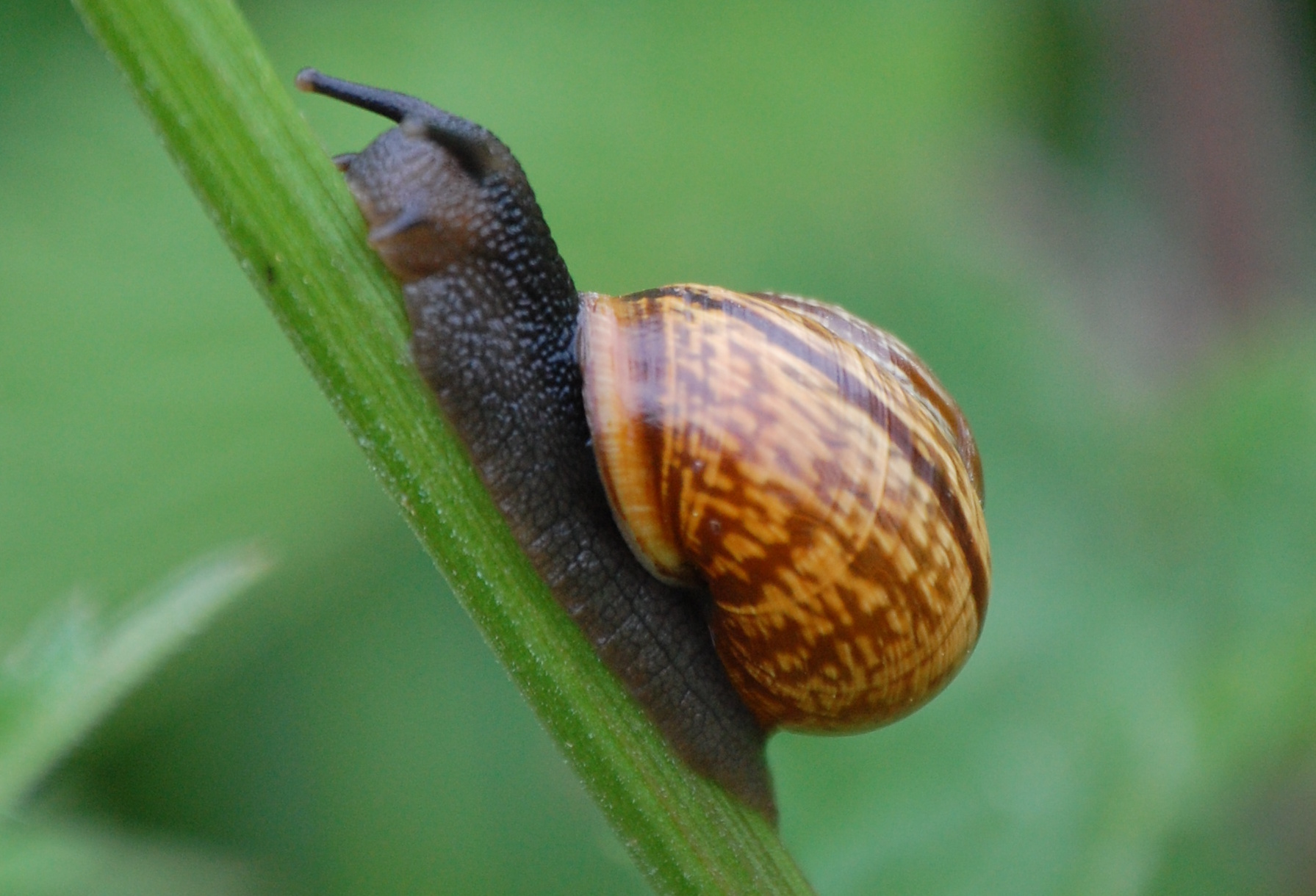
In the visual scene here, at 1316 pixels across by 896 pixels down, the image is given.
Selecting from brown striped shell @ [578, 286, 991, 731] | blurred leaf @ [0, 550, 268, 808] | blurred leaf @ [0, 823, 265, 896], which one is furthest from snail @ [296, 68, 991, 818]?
blurred leaf @ [0, 823, 265, 896]

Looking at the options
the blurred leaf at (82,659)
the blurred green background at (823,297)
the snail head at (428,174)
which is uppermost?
the snail head at (428,174)

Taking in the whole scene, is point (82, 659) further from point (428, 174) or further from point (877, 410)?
point (877, 410)

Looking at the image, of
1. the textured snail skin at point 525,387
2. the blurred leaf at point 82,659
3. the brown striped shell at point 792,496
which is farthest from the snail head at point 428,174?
the blurred leaf at point 82,659

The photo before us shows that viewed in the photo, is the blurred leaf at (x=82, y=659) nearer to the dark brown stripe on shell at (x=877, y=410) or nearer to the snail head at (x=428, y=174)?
the snail head at (x=428, y=174)

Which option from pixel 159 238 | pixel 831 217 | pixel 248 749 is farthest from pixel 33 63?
pixel 831 217

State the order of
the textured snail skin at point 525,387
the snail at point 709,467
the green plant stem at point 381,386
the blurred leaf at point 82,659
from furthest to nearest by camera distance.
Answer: the snail at point 709,467 → the textured snail skin at point 525,387 → the blurred leaf at point 82,659 → the green plant stem at point 381,386

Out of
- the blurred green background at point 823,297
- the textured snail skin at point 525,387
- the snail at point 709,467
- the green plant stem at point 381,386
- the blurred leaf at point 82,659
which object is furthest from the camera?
the blurred green background at point 823,297

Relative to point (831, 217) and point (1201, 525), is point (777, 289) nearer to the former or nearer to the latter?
point (831, 217)

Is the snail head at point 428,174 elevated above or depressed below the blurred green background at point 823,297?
above
